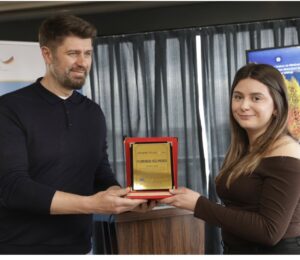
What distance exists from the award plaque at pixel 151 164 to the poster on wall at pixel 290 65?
1588mm

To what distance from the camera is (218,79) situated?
469cm

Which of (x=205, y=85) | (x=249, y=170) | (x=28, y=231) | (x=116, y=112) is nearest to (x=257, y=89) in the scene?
(x=249, y=170)

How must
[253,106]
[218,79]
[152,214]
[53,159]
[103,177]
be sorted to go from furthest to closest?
[218,79] < [152,214] < [103,177] < [53,159] < [253,106]

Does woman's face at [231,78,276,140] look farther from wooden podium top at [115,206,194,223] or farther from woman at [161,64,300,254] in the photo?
wooden podium top at [115,206,194,223]

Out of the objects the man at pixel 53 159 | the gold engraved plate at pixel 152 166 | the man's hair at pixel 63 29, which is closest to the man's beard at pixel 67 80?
the man at pixel 53 159

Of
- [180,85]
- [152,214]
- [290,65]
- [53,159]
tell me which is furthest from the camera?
[180,85]

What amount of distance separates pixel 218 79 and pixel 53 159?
3.23m

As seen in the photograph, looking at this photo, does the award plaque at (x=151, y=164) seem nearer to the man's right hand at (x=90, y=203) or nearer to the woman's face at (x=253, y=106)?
the man's right hand at (x=90, y=203)

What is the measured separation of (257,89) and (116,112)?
343cm

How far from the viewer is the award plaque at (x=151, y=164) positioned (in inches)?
71.4

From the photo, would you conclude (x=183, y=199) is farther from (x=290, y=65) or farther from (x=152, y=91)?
(x=152, y=91)

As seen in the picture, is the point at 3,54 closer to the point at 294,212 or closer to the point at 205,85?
the point at 205,85

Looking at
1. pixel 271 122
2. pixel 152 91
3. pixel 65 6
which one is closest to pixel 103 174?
pixel 271 122

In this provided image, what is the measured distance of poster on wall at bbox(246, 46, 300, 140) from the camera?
123 inches
